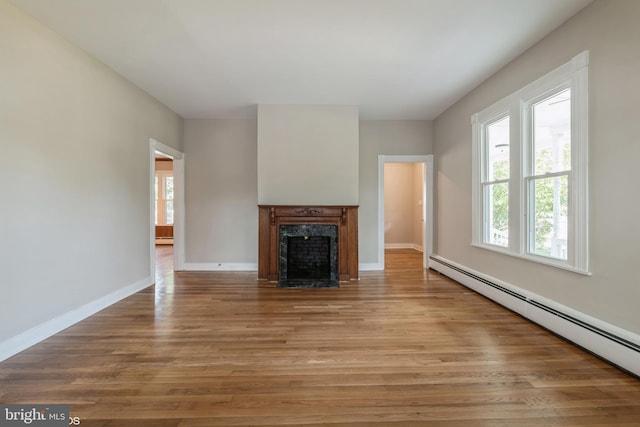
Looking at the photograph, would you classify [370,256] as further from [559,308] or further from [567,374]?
[567,374]

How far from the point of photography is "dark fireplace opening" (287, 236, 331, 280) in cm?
485

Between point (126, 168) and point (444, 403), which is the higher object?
point (126, 168)

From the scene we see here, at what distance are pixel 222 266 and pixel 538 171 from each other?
16.5 ft

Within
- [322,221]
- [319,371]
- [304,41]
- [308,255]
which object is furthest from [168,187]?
[319,371]

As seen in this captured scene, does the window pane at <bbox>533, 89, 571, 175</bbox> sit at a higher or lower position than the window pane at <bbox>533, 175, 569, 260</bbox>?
higher

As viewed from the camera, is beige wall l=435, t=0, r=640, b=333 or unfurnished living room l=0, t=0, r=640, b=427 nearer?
unfurnished living room l=0, t=0, r=640, b=427

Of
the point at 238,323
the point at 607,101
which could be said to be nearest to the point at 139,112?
the point at 238,323

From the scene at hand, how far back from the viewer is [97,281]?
3.26 meters

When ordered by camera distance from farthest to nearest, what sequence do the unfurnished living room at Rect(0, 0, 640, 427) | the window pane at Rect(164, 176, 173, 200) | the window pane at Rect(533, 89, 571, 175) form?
the window pane at Rect(164, 176, 173, 200)
the window pane at Rect(533, 89, 571, 175)
the unfurnished living room at Rect(0, 0, 640, 427)

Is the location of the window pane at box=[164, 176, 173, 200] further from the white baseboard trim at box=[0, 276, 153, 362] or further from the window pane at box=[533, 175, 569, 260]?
the window pane at box=[533, 175, 569, 260]

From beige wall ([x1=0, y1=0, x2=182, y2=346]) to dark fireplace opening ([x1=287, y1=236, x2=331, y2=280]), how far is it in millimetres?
2299

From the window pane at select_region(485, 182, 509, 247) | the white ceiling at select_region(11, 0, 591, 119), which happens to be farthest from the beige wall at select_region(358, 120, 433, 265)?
the window pane at select_region(485, 182, 509, 247)

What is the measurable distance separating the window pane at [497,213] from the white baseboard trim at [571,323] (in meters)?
0.51

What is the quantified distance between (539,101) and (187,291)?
485cm
